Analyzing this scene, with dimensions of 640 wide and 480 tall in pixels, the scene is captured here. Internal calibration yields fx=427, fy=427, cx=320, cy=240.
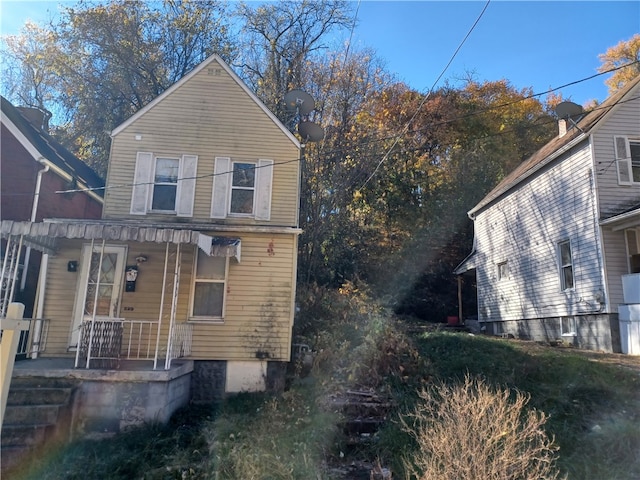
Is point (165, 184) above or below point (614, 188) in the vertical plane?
below

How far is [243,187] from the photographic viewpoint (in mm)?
10320

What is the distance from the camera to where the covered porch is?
725 cm

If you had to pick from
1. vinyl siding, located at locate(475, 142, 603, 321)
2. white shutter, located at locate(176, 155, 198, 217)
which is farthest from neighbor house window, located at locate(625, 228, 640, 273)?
white shutter, located at locate(176, 155, 198, 217)

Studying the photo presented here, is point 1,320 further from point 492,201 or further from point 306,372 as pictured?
point 492,201

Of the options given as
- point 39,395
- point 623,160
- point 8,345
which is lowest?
point 39,395

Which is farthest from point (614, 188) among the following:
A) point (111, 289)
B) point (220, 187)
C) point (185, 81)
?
point (111, 289)

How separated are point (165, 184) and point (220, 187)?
1313 mm

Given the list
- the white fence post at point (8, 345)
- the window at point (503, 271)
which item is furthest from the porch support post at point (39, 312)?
the window at point (503, 271)

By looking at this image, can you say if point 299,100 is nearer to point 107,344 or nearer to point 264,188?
point 264,188

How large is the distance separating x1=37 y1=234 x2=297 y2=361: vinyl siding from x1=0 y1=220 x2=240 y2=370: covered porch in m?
0.07

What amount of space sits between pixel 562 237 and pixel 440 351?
5754 mm

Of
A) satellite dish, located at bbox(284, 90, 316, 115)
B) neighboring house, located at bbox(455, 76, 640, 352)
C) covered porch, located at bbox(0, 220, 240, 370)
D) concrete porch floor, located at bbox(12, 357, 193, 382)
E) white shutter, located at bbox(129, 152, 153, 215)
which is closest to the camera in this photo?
concrete porch floor, located at bbox(12, 357, 193, 382)

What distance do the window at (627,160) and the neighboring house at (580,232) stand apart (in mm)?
26

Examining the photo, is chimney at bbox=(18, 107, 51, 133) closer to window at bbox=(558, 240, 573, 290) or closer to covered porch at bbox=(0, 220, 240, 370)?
covered porch at bbox=(0, 220, 240, 370)
